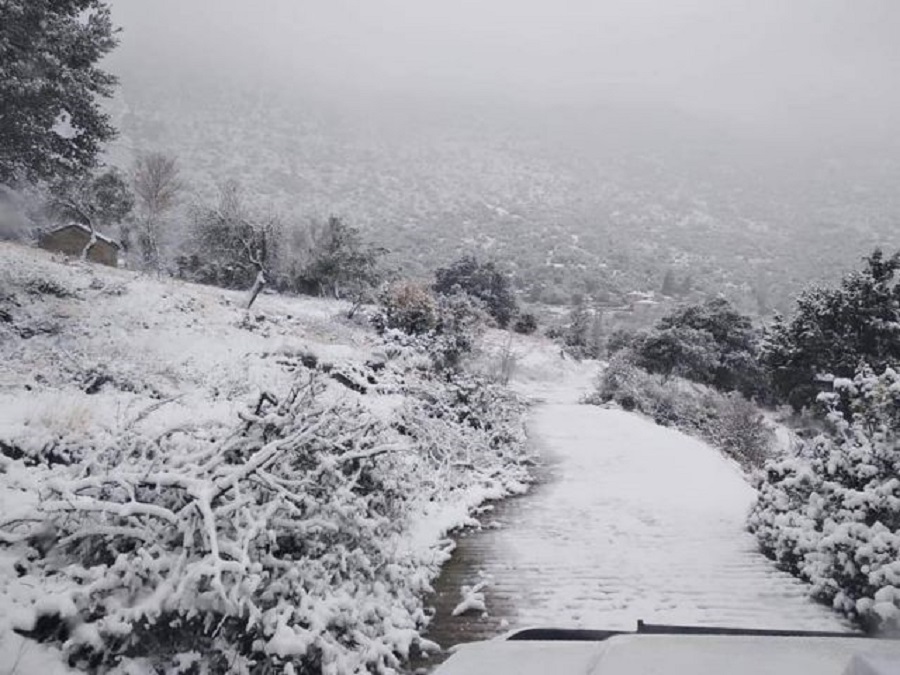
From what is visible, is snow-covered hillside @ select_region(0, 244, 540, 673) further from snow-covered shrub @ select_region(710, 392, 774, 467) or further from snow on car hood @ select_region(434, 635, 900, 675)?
snow-covered shrub @ select_region(710, 392, 774, 467)

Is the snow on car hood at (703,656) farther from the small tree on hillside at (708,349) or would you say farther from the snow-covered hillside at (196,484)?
the small tree on hillside at (708,349)

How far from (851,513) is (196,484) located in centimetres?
585

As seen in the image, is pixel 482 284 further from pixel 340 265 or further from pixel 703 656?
pixel 703 656

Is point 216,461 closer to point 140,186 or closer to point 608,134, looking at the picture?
point 140,186

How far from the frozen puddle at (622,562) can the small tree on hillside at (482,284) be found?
2317cm

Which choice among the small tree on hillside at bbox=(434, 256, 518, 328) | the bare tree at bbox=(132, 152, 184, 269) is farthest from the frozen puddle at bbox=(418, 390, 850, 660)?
the bare tree at bbox=(132, 152, 184, 269)

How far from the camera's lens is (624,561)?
6293 mm

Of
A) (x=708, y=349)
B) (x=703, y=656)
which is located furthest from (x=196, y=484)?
(x=708, y=349)

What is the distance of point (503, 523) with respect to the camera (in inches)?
305

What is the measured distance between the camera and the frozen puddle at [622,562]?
5.06m

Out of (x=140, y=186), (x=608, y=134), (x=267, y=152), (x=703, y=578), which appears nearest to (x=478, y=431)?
(x=703, y=578)


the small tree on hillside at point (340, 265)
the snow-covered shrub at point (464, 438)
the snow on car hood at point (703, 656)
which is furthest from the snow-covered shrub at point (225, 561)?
the small tree on hillside at point (340, 265)

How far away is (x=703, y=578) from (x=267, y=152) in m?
85.5

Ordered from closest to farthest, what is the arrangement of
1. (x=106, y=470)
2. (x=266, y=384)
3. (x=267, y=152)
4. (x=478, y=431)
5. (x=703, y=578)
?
(x=106, y=470) → (x=703, y=578) → (x=266, y=384) → (x=478, y=431) → (x=267, y=152)
